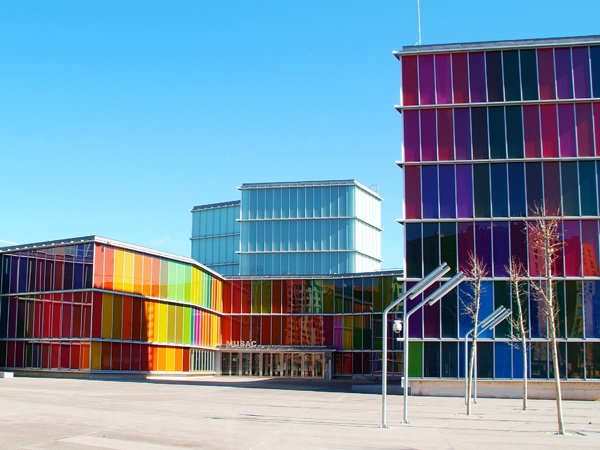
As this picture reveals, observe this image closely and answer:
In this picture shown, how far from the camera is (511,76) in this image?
5178 centimetres

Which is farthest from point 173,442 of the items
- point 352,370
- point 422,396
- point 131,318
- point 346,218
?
point 346,218

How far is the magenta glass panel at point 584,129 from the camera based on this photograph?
50469 mm

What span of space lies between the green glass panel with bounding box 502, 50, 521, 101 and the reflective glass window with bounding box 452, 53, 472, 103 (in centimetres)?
242

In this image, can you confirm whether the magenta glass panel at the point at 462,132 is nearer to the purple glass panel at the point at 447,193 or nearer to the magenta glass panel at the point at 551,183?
the purple glass panel at the point at 447,193

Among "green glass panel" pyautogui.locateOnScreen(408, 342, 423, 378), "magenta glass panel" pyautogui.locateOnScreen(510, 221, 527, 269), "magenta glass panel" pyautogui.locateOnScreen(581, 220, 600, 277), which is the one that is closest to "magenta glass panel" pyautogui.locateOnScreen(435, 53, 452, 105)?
"magenta glass panel" pyautogui.locateOnScreen(510, 221, 527, 269)

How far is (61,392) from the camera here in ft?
124

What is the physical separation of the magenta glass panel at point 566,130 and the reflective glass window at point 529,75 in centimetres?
192

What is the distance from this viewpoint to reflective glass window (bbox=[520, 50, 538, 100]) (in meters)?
51.4

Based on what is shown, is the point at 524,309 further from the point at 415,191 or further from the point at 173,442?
the point at 173,442

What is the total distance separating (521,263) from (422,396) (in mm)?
9945

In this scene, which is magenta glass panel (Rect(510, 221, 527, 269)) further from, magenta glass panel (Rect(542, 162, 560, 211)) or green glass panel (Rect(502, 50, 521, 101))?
green glass panel (Rect(502, 50, 521, 101))

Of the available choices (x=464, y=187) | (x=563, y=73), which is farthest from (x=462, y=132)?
(x=563, y=73)

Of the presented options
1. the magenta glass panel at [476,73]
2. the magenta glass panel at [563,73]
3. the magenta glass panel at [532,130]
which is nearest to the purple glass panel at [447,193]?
the magenta glass panel at [532,130]

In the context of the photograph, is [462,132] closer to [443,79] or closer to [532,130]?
[443,79]
